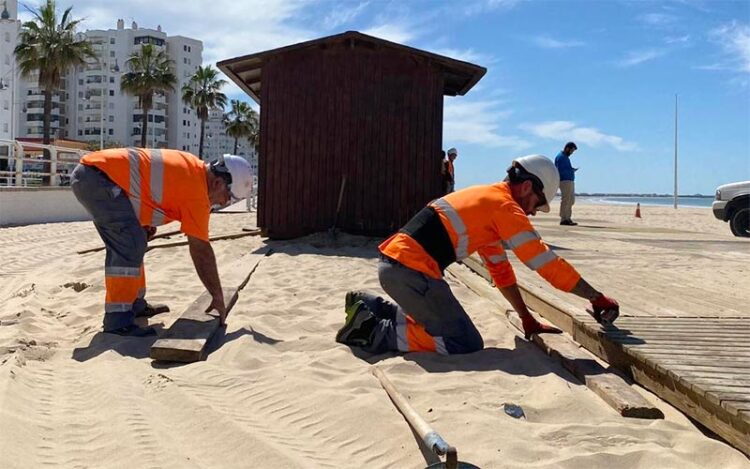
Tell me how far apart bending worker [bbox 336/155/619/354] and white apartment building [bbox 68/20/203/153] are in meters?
95.0

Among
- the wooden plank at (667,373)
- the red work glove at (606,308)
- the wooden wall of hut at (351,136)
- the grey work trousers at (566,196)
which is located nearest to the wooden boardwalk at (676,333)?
the wooden plank at (667,373)

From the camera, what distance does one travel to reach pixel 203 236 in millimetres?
4371

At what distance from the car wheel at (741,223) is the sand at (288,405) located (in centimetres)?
1243

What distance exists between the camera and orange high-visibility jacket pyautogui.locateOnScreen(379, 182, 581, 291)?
371 cm

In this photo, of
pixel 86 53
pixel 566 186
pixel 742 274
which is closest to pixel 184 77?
pixel 86 53

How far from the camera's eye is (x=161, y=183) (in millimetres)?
4445

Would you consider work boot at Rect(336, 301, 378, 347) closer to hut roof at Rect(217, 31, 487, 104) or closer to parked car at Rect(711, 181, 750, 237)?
hut roof at Rect(217, 31, 487, 104)

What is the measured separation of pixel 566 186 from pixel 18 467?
517 inches

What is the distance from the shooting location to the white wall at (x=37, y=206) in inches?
591

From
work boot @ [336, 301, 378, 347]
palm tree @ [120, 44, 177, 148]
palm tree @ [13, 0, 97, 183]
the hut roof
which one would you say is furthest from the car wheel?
palm tree @ [120, 44, 177, 148]

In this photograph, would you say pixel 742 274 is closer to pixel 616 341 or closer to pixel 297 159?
pixel 616 341

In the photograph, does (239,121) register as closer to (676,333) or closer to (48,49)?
(48,49)

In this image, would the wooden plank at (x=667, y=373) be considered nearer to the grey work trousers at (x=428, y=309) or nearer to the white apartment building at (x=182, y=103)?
the grey work trousers at (x=428, y=309)

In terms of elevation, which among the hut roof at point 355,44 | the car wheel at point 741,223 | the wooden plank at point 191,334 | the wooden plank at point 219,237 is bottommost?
the wooden plank at point 191,334
